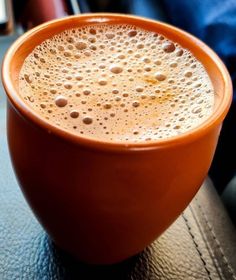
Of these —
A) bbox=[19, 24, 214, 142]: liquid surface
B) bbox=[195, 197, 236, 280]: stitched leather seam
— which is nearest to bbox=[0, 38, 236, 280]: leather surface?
bbox=[195, 197, 236, 280]: stitched leather seam

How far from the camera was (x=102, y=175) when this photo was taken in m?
0.30

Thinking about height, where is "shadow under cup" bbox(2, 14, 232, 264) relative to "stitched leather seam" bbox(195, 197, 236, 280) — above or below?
above

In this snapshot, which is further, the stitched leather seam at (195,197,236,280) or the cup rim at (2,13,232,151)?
the stitched leather seam at (195,197,236,280)

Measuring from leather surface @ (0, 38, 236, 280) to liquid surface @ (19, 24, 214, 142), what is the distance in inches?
4.9

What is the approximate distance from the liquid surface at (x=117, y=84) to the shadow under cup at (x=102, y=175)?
2 centimetres

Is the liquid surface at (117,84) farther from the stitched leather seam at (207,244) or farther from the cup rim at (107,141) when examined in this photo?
the stitched leather seam at (207,244)

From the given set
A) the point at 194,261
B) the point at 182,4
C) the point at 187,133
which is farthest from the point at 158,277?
the point at 182,4

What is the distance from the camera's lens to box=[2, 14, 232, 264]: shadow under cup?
298 millimetres

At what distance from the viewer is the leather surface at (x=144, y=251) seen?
1.29 ft

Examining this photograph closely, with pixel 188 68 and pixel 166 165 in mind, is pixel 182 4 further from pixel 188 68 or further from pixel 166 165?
pixel 166 165

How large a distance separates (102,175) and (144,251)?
137 mm

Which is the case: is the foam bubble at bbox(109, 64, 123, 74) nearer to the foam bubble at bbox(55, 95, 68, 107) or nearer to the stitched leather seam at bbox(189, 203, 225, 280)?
the foam bubble at bbox(55, 95, 68, 107)

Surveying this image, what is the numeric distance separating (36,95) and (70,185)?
3.2 inches

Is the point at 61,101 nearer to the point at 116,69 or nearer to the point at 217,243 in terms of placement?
the point at 116,69
